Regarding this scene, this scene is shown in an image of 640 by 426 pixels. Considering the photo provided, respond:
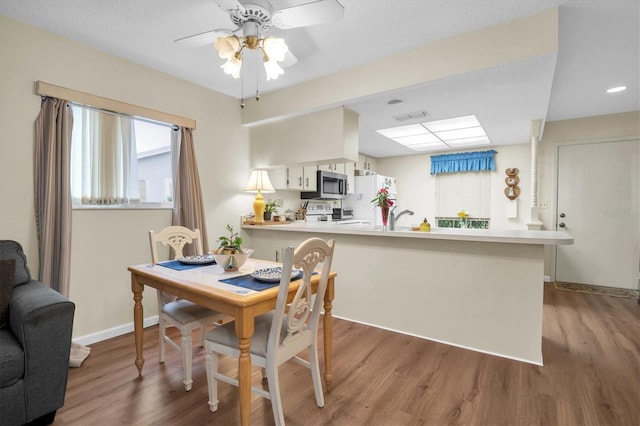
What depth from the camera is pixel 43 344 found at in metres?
1.53

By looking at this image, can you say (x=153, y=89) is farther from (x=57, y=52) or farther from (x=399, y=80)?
(x=399, y=80)

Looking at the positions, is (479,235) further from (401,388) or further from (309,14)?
(309,14)

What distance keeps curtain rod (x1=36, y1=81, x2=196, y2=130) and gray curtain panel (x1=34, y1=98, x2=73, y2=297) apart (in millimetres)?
64

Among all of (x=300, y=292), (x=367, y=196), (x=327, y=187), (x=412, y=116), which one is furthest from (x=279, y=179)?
(x=300, y=292)

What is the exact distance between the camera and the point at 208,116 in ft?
11.1

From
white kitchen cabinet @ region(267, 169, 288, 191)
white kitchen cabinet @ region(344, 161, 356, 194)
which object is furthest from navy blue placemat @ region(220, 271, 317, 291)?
white kitchen cabinet @ region(344, 161, 356, 194)

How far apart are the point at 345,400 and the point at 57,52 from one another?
125 inches

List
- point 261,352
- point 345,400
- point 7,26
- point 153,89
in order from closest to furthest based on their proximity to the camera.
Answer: point 261,352 < point 345,400 < point 7,26 < point 153,89

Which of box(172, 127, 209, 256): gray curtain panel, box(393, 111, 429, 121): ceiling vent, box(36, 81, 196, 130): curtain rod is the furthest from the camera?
box(393, 111, 429, 121): ceiling vent

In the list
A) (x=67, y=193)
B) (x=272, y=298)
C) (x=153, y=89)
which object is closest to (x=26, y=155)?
(x=67, y=193)

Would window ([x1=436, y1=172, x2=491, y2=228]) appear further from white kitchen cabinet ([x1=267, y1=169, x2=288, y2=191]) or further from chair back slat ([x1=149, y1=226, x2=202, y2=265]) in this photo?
chair back slat ([x1=149, y1=226, x2=202, y2=265])

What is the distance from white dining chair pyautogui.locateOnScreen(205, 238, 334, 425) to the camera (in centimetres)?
143

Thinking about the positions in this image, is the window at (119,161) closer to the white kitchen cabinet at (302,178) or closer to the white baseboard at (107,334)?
the white baseboard at (107,334)

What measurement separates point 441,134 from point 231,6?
3.72m
